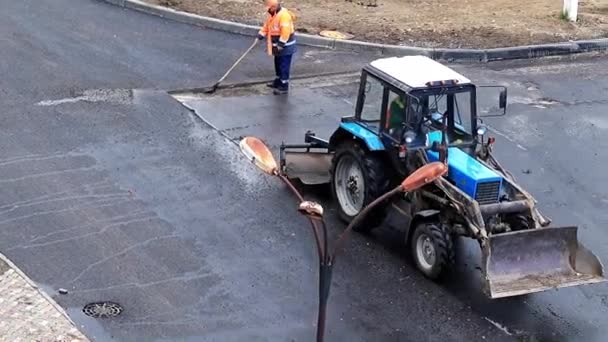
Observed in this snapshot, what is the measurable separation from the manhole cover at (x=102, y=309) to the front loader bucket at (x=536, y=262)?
11.6ft

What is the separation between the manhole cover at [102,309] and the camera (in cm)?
955

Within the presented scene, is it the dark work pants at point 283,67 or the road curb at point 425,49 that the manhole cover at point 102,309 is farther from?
the road curb at point 425,49

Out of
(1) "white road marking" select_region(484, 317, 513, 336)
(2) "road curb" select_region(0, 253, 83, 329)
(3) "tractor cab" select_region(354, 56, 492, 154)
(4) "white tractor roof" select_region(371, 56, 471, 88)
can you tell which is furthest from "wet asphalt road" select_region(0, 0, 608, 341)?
(4) "white tractor roof" select_region(371, 56, 471, 88)

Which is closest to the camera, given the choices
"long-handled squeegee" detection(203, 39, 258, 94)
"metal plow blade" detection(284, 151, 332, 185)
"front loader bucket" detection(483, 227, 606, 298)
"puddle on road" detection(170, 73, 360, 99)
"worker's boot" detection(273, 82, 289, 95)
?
"front loader bucket" detection(483, 227, 606, 298)

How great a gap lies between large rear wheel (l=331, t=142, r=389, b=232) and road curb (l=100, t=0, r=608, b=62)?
6.65m

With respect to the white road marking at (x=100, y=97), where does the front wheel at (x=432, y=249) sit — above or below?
below

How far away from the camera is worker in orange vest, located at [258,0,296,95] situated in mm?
15656

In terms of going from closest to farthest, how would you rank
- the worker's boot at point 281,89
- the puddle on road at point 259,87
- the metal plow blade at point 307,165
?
the metal plow blade at point 307,165
the puddle on road at point 259,87
the worker's boot at point 281,89

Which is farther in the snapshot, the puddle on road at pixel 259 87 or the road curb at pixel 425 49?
the road curb at pixel 425 49

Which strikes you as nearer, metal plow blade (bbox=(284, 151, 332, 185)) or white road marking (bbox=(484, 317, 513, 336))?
white road marking (bbox=(484, 317, 513, 336))

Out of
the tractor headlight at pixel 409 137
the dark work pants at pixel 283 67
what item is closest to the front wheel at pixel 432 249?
the tractor headlight at pixel 409 137

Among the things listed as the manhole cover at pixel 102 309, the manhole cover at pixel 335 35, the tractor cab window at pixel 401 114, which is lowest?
the manhole cover at pixel 102 309

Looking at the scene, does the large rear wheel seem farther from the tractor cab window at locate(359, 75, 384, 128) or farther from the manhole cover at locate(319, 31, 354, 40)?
the manhole cover at locate(319, 31, 354, 40)

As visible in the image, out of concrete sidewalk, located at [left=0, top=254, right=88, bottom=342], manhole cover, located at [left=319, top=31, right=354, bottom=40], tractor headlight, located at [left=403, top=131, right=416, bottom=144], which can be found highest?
tractor headlight, located at [left=403, top=131, right=416, bottom=144]
